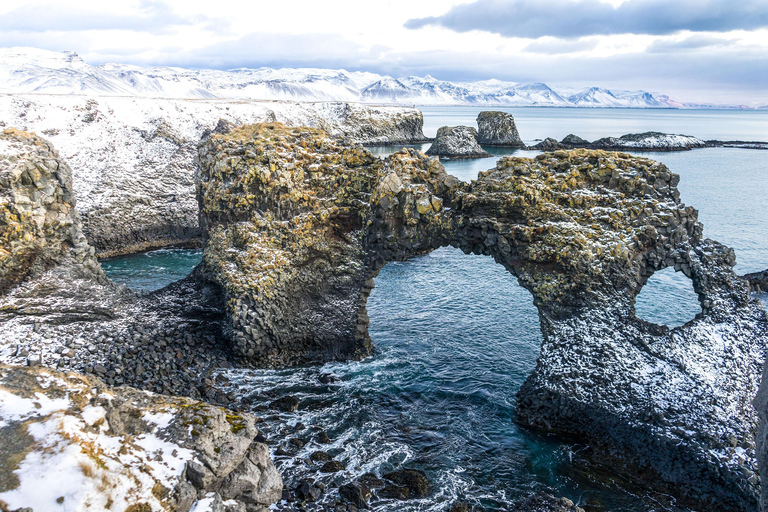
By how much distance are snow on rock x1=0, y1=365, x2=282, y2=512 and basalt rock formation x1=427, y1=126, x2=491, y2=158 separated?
112320 millimetres

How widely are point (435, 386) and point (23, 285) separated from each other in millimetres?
24418

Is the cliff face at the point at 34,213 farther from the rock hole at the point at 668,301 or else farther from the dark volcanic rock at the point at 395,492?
the rock hole at the point at 668,301

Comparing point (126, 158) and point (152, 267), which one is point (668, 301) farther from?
point (126, 158)

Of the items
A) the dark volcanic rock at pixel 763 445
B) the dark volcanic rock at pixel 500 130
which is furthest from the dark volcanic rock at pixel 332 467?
the dark volcanic rock at pixel 500 130

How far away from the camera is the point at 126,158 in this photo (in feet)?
181

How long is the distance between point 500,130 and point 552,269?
125118mm

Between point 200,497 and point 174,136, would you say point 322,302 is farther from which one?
point 174,136

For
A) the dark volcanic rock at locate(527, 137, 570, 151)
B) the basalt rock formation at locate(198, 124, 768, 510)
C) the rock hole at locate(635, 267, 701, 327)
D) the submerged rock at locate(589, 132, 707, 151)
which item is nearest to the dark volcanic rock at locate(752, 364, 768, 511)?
the basalt rock formation at locate(198, 124, 768, 510)

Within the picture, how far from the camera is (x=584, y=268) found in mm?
24031

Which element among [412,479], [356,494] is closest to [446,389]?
[412,479]

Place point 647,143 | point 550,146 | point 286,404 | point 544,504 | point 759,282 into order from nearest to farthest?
point 544,504
point 286,404
point 759,282
point 550,146
point 647,143

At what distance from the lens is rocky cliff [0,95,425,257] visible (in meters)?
49.5

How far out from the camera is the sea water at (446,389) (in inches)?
789

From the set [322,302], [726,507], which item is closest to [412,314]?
[322,302]
